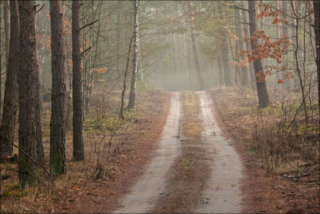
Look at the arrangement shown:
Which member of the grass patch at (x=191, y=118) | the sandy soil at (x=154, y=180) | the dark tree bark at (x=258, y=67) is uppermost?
the dark tree bark at (x=258, y=67)

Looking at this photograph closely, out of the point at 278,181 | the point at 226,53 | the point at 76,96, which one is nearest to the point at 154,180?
A: the point at 278,181

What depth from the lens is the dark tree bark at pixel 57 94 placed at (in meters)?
8.83

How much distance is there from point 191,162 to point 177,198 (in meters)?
3.43

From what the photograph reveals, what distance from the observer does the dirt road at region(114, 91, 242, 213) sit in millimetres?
6508

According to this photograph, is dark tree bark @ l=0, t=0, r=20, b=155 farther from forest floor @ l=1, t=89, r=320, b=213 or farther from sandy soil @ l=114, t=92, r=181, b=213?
sandy soil @ l=114, t=92, r=181, b=213

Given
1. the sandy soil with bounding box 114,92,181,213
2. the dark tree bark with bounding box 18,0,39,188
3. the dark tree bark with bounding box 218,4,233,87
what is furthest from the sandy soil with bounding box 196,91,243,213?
the dark tree bark with bounding box 218,4,233,87

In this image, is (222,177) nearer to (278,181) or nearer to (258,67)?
(278,181)

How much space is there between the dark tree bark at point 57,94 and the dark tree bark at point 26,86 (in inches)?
44.4

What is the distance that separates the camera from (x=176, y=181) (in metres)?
8.41

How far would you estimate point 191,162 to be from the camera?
10.4m

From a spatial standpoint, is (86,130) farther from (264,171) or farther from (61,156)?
(264,171)

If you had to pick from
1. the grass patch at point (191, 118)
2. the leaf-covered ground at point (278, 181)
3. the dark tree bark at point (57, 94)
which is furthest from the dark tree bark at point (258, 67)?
the dark tree bark at point (57, 94)

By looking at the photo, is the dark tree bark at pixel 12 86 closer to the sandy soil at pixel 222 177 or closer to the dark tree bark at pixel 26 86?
the dark tree bark at pixel 26 86

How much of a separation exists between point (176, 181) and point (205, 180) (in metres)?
0.78
